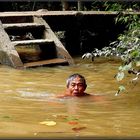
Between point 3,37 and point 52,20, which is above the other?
point 52,20

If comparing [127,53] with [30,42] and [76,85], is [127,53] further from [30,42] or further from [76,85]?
[30,42]

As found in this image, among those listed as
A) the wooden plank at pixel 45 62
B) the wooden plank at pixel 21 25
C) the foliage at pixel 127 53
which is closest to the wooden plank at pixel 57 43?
the wooden plank at pixel 45 62

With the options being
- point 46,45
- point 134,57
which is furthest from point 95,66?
point 134,57

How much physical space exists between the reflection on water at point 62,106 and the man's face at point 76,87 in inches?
8.7

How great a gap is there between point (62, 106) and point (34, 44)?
12.7 ft

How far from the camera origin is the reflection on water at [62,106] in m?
3.36

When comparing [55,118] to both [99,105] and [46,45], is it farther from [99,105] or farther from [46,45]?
[46,45]

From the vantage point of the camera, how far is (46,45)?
881 cm

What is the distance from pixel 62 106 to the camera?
16.2 ft

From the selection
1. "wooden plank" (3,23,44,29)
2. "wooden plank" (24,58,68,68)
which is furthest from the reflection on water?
"wooden plank" (3,23,44,29)

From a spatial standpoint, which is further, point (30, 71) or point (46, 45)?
point (46, 45)

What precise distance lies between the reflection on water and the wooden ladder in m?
0.20

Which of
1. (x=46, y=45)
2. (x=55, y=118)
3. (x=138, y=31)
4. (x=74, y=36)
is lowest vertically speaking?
(x=55, y=118)

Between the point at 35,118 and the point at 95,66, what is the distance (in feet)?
16.0
